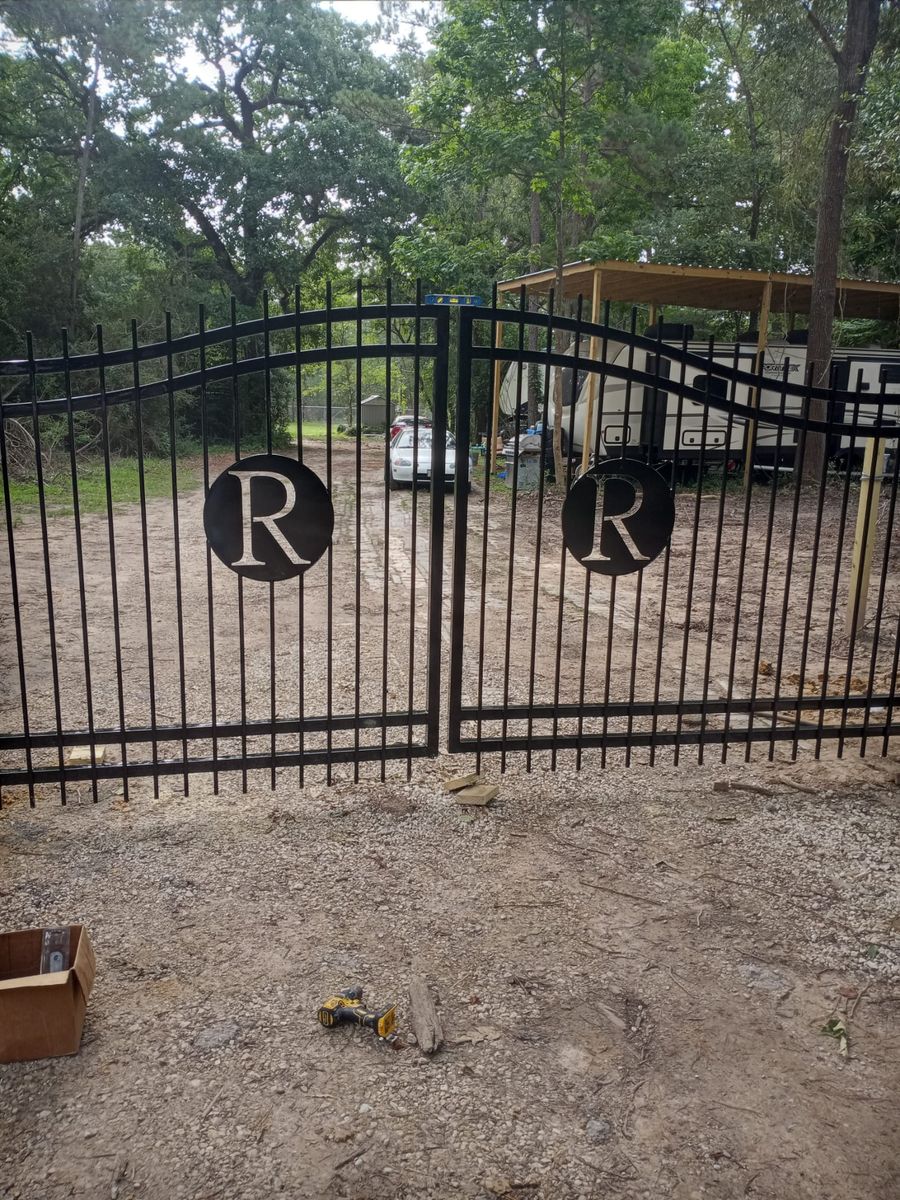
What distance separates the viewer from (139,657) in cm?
700

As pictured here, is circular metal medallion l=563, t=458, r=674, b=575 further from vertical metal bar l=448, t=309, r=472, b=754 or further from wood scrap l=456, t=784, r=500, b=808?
wood scrap l=456, t=784, r=500, b=808

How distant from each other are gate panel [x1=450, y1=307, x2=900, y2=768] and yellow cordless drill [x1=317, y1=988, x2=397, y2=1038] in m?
1.69

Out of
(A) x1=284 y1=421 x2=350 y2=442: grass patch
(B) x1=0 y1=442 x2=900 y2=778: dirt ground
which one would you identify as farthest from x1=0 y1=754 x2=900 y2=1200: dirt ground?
(A) x1=284 y1=421 x2=350 y2=442: grass patch

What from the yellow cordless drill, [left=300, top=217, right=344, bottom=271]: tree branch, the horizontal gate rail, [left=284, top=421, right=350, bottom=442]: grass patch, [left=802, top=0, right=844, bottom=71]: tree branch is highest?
[left=802, top=0, right=844, bottom=71]: tree branch

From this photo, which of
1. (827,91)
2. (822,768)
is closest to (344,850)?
(822,768)

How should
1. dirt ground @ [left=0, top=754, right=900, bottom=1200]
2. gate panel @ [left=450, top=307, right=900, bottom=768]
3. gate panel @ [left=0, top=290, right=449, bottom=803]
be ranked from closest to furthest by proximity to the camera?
dirt ground @ [left=0, top=754, right=900, bottom=1200] → gate panel @ [left=0, top=290, right=449, bottom=803] → gate panel @ [left=450, top=307, right=900, bottom=768]

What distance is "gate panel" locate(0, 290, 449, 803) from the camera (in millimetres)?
3902

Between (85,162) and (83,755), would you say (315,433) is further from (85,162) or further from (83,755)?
(83,755)

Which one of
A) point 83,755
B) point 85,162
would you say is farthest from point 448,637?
point 85,162

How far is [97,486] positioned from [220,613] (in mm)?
11401

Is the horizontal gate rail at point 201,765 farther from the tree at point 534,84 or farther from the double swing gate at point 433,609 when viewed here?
the tree at point 534,84

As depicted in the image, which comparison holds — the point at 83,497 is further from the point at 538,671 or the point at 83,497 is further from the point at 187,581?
the point at 538,671

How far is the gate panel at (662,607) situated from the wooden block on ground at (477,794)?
8.3 inches

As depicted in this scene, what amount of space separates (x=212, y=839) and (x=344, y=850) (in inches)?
23.7
